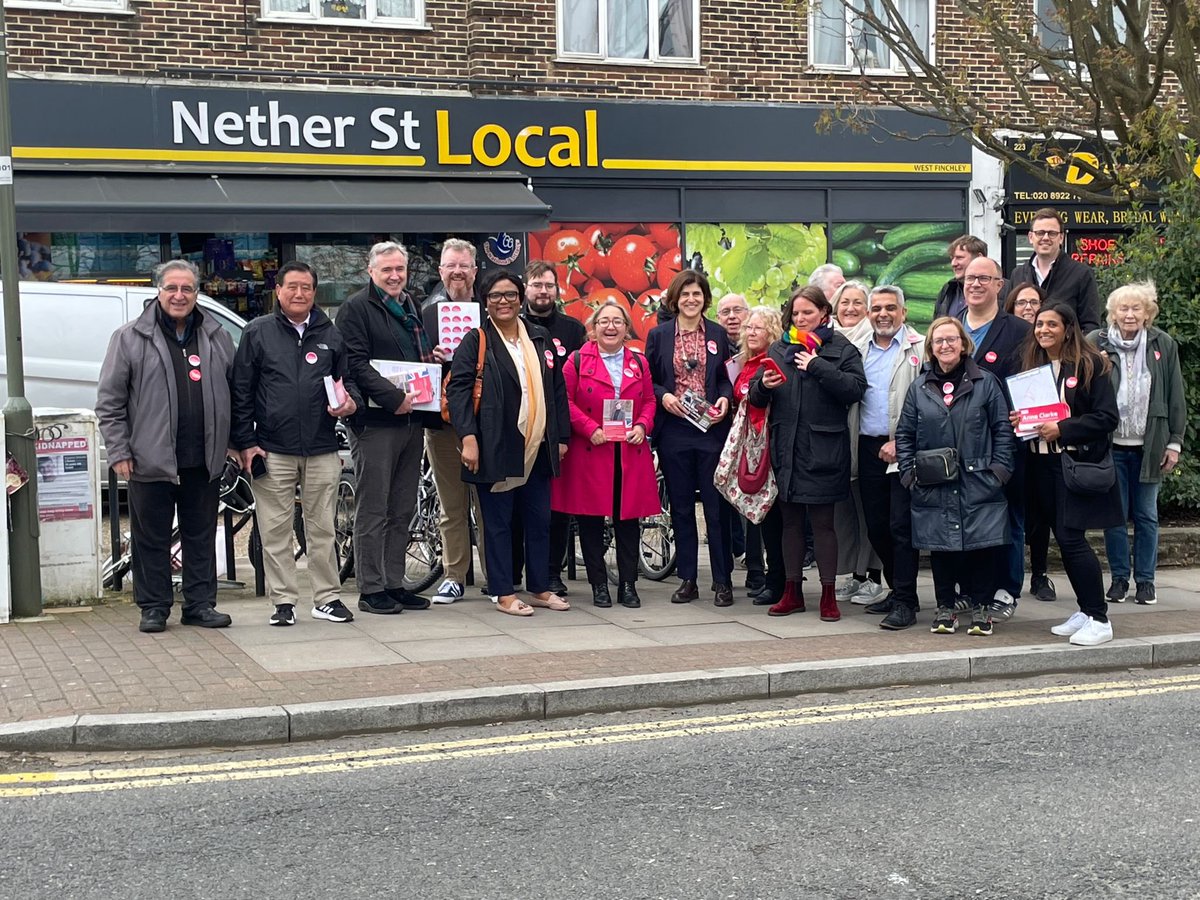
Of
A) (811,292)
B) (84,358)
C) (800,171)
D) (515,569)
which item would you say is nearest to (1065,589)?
(811,292)

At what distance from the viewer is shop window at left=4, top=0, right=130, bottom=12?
15406 millimetres

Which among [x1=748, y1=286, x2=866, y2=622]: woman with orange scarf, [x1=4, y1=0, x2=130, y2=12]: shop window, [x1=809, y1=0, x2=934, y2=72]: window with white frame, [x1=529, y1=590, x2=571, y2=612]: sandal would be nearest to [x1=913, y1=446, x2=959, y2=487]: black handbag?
[x1=748, y1=286, x2=866, y2=622]: woman with orange scarf

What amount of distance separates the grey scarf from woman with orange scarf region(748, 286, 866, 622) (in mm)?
1806

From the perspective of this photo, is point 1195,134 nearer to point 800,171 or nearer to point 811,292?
point 811,292

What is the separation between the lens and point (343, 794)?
5543 mm

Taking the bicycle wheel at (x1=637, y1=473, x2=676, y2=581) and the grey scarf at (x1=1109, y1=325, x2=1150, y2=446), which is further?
the bicycle wheel at (x1=637, y1=473, x2=676, y2=581)

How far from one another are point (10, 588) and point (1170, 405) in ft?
22.7

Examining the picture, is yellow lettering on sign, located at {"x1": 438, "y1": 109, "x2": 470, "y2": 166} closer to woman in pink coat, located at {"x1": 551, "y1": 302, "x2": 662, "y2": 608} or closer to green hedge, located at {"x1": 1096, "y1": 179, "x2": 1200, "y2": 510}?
green hedge, located at {"x1": 1096, "y1": 179, "x2": 1200, "y2": 510}

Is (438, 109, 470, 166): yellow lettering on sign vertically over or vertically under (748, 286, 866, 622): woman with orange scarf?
over

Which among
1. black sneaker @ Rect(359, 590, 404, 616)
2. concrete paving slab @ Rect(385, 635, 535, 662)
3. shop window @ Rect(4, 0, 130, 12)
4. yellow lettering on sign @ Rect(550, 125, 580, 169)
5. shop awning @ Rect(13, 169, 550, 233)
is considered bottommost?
concrete paving slab @ Rect(385, 635, 535, 662)

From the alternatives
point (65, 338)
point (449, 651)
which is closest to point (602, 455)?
point (449, 651)

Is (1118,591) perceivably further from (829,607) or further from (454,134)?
(454,134)

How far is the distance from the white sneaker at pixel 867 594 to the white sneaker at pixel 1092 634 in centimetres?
138

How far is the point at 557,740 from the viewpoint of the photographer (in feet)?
20.7
